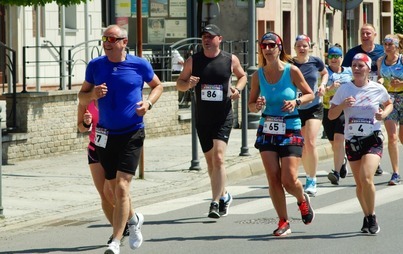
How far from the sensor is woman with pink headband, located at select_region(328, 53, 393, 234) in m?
12.1

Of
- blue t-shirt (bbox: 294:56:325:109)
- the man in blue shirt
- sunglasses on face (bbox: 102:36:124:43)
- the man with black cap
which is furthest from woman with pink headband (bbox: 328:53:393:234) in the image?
blue t-shirt (bbox: 294:56:325:109)

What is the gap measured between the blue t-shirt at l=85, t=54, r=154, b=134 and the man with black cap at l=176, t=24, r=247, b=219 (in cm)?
232

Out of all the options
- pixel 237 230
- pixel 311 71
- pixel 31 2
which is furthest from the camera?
pixel 31 2

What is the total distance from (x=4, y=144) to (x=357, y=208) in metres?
6.47

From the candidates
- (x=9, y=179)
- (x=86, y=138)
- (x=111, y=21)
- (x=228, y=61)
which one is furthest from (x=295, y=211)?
(x=111, y=21)

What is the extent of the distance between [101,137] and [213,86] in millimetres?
2601

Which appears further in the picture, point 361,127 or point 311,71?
point 311,71

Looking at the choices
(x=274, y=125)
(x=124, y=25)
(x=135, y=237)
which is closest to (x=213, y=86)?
(x=274, y=125)

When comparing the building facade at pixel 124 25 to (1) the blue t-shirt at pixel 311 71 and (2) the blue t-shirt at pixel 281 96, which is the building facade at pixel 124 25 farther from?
(2) the blue t-shirt at pixel 281 96

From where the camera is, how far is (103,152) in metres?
11.2

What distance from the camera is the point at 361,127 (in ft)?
40.3

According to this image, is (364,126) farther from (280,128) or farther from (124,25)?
(124,25)

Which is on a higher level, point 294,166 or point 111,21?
point 111,21

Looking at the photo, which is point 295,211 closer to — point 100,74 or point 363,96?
point 363,96
